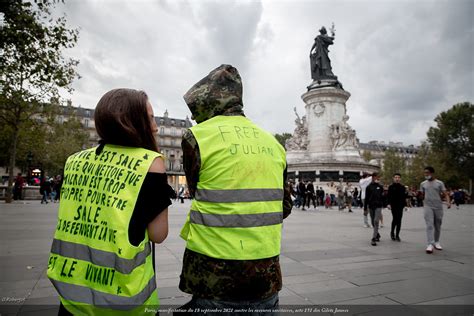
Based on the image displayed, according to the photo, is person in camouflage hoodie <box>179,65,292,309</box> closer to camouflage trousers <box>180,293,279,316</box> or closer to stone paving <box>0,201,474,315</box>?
camouflage trousers <box>180,293,279,316</box>

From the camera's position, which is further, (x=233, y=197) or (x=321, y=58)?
(x=321, y=58)

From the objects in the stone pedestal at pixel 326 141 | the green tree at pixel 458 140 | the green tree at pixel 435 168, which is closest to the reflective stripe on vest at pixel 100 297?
the stone pedestal at pixel 326 141

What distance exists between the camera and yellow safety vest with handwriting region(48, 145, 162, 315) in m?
1.50

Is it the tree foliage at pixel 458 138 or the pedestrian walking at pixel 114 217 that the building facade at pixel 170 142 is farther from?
the pedestrian walking at pixel 114 217

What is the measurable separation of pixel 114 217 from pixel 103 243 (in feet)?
0.46

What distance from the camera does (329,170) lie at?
1193 inches

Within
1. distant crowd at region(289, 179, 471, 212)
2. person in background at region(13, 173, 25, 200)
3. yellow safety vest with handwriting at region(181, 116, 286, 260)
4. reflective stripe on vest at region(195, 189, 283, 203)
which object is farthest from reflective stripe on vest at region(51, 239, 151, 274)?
person in background at region(13, 173, 25, 200)

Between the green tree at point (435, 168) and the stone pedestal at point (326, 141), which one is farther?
the green tree at point (435, 168)

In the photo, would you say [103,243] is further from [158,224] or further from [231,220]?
[231,220]

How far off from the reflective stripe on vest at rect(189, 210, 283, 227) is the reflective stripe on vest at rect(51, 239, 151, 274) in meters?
0.30

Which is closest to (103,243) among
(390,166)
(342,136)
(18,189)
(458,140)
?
(18,189)

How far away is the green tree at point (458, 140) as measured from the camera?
160 feet

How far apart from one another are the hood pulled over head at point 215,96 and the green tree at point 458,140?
57.4m

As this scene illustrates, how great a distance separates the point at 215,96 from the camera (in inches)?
75.7
